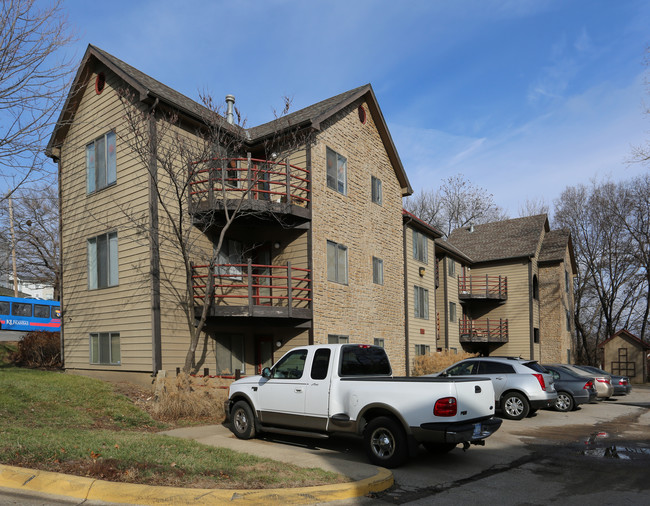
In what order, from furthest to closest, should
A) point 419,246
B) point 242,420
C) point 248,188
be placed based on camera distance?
point 419,246 → point 248,188 → point 242,420

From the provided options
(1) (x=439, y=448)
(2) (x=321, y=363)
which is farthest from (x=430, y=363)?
→ (2) (x=321, y=363)

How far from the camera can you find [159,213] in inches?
637

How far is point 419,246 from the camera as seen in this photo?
28125 mm

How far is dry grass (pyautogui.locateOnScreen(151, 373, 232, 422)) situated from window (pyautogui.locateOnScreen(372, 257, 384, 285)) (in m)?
10.1

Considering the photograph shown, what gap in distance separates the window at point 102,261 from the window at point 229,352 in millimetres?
3796

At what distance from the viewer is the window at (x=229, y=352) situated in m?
17.4

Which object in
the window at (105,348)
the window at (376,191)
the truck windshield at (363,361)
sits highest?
the window at (376,191)

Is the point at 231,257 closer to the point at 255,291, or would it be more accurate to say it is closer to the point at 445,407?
the point at 255,291

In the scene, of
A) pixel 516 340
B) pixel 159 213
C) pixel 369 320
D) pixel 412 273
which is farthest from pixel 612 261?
pixel 159 213

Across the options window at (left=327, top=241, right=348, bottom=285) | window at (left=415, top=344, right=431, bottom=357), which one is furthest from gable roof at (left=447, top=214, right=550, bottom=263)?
window at (left=327, top=241, right=348, bottom=285)

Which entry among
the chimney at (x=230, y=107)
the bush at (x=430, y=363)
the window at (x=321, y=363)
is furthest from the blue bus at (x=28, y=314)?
the window at (x=321, y=363)

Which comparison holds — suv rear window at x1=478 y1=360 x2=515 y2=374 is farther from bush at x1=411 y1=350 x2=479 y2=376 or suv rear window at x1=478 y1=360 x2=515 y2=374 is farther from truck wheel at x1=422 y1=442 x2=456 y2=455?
bush at x1=411 y1=350 x2=479 y2=376

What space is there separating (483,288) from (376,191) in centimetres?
1698

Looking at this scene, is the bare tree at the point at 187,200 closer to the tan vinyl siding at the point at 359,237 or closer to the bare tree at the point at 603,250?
the tan vinyl siding at the point at 359,237
